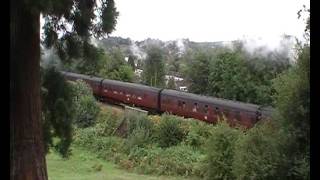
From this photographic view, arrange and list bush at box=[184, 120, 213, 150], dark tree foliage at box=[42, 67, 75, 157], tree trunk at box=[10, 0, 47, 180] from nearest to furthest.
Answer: tree trunk at box=[10, 0, 47, 180], dark tree foliage at box=[42, 67, 75, 157], bush at box=[184, 120, 213, 150]

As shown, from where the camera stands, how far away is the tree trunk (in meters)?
4.76

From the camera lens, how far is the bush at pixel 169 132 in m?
17.8

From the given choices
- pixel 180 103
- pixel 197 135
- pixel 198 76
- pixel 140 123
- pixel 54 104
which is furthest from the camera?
pixel 198 76

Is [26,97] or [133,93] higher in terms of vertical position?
[26,97]

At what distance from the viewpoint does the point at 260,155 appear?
849 centimetres

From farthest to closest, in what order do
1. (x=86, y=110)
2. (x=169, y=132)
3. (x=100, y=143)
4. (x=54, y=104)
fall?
(x=86, y=110)
(x=100, y=143)
(x=169, y=132)
(x=54, y=104)

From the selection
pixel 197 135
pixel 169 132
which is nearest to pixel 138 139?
pixel 169 132


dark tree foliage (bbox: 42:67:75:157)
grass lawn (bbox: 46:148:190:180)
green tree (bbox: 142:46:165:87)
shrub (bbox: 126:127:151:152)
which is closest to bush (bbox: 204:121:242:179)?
grass lawn (bbox: 46:148:190:180)

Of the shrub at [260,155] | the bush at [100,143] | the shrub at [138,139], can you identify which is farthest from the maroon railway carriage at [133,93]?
the shrub at [260,155]

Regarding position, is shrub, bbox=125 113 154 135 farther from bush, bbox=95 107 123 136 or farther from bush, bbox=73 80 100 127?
bush, bbox=73 80 100 127

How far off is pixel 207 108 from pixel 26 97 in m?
15.3

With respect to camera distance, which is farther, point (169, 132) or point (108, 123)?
point (108, 123)

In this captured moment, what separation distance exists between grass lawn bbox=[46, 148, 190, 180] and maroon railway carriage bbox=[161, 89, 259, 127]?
509 cm

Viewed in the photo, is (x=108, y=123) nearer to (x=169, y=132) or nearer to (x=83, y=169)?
(x=169, y=132)
